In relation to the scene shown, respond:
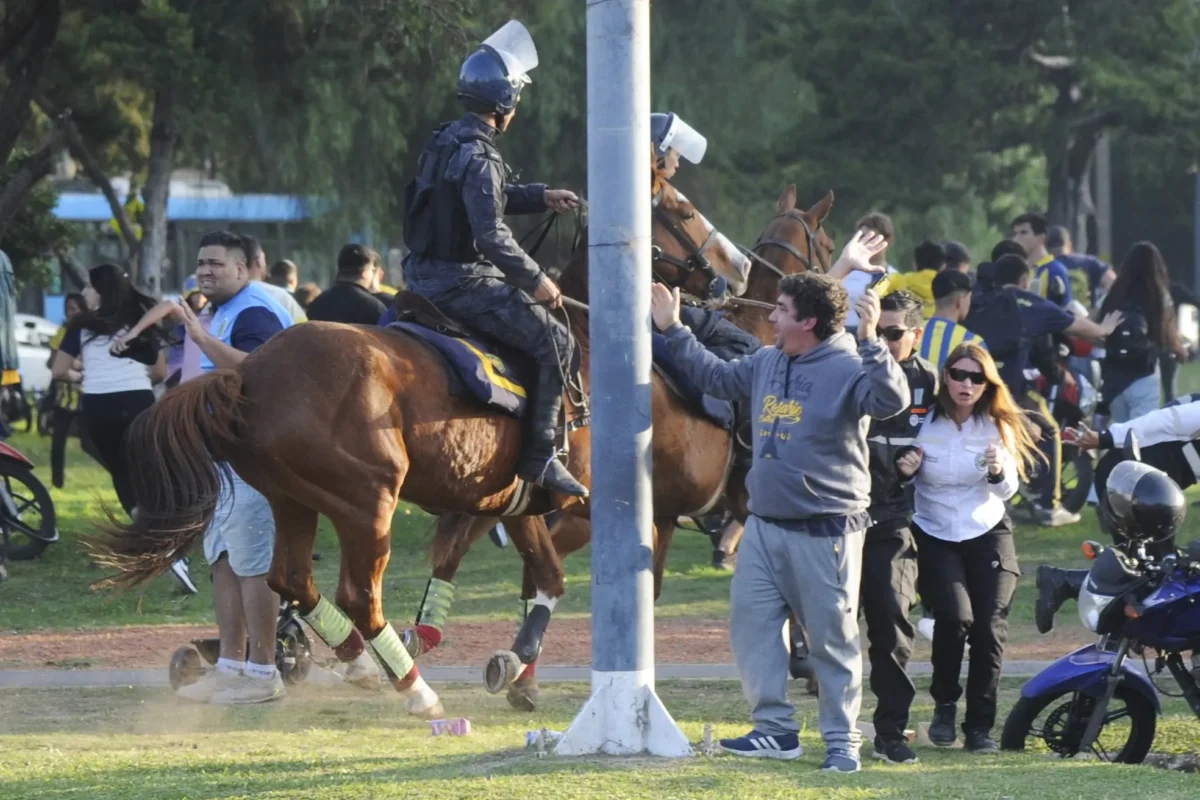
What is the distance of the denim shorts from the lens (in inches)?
350

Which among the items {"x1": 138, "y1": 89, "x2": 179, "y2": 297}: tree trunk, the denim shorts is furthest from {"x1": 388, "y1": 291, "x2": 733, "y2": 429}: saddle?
{"x1": 138, "y1": 89, "x2": 179, "y2": 297}: tree trunk

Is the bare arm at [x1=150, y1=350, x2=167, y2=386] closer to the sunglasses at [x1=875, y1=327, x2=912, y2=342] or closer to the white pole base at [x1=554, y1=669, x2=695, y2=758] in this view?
the sunglasses at [x1=875, y1=327, x2=912, y2=342]

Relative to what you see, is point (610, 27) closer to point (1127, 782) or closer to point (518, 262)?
point (518, 262)

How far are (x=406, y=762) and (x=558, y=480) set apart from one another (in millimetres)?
1759

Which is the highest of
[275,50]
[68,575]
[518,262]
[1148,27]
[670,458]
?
[1148,27]

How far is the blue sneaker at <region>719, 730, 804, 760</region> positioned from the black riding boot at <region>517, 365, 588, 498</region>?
1.74 metres

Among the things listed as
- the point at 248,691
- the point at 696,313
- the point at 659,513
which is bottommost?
the point at 248,691

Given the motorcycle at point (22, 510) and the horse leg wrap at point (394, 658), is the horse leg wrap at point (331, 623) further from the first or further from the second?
the motorcycle at point (22, 510)

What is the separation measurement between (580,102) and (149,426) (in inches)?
825

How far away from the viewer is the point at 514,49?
834 cm

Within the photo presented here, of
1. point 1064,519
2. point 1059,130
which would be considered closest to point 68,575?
point 1064,519

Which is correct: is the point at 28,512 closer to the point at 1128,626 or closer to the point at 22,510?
the point at 22,510

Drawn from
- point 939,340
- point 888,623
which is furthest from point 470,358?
point 939,340

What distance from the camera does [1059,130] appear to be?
29.2 meters
